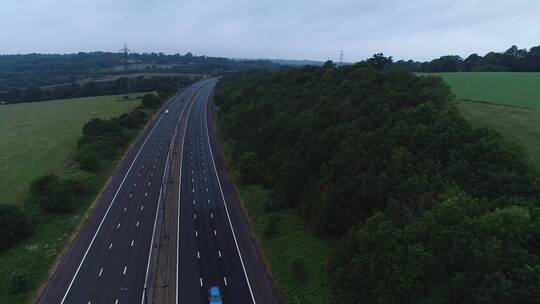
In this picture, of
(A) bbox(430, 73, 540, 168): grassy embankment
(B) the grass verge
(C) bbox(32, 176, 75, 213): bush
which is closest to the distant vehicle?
(B) the grass verge

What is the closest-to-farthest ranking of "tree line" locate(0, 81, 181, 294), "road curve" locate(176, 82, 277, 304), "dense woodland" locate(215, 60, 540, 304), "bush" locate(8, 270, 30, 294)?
"dense woodland" locate(215, 60, 540, 304) → "bush" locate(8, 270, 30, 294) → "road curve" locate(176, 82, 277, 304) → "tree line" locate(0, 81, 181, 294)

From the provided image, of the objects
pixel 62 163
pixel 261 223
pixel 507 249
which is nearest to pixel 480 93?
pixel 261 223

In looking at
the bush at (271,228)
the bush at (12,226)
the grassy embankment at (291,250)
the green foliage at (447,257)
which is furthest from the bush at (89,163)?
the green foliage at (447,257)

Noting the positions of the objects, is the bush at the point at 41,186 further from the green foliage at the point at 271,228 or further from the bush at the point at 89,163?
the green foliage at the point at 271,228

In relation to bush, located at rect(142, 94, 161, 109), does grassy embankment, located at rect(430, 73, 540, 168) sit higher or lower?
higher

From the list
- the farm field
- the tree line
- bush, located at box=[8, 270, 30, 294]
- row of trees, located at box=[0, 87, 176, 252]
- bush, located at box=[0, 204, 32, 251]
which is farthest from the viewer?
row of trees, located at box=[0, 87, 176, 252]

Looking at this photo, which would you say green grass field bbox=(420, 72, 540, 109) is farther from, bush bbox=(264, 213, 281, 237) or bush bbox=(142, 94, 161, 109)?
bush bbox=(142, 94, 161, 109)

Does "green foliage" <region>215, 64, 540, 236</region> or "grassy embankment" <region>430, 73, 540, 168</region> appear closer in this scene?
"green foliage" <region>215, 64, 540, 236</region>
